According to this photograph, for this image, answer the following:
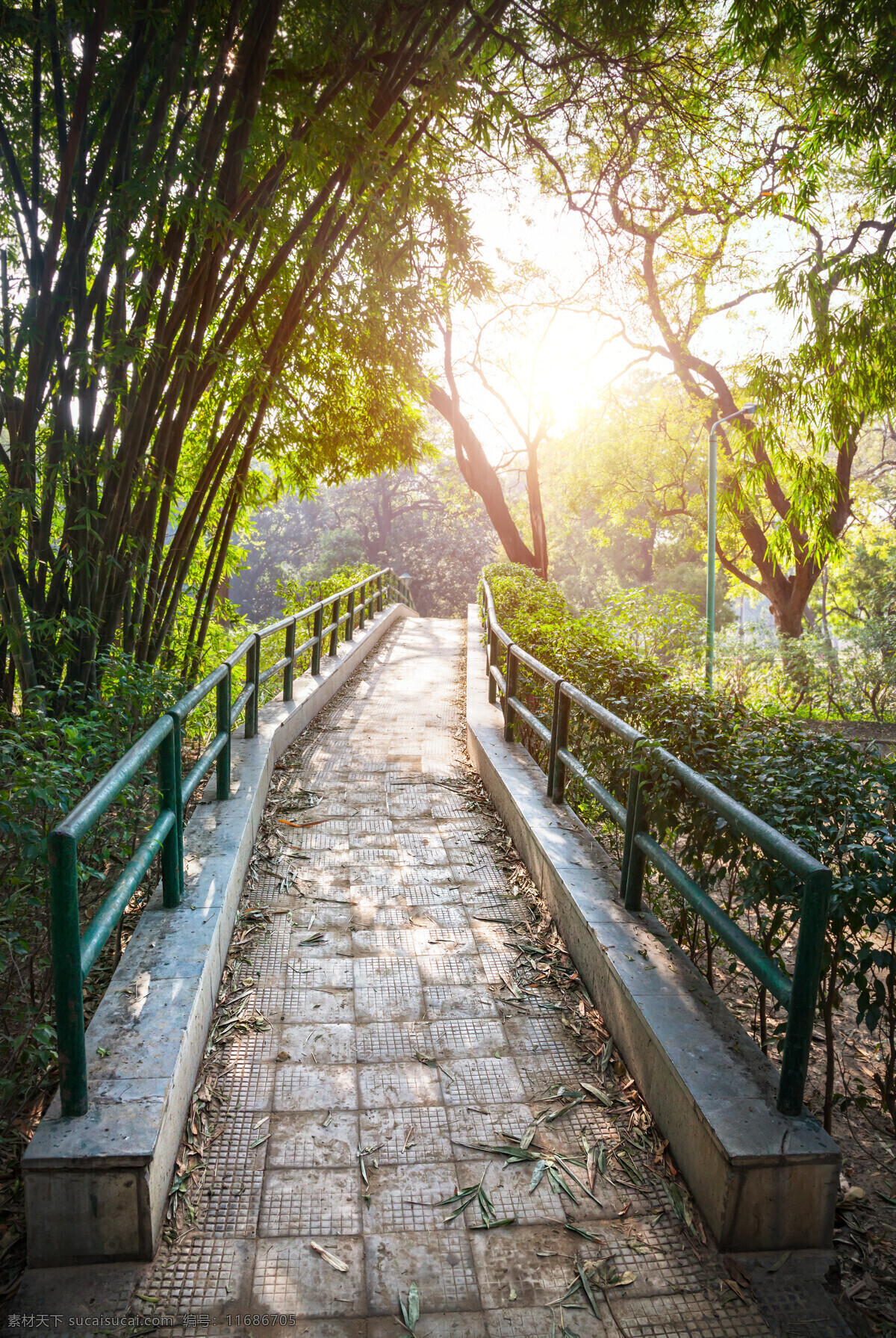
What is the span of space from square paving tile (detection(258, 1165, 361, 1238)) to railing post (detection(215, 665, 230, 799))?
249 centimetres

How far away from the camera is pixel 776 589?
16.9 meters

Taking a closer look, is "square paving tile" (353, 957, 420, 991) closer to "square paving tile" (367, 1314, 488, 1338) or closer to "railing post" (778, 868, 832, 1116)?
"square paving tile" (367, 1314, 488, 1338)

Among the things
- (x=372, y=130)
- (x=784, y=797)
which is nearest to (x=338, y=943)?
(x=784, y=797)

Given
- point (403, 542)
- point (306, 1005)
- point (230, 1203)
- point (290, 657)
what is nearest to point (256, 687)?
point (290, 657)

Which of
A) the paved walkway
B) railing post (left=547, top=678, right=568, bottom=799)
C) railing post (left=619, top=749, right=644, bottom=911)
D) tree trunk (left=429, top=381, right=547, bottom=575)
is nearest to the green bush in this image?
railing post (left=619, top=749, right=644, bottom=911)

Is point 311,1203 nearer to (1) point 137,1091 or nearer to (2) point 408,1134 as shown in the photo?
(2) point 408,1134

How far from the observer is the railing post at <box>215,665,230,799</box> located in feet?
15.4

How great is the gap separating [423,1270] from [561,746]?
292 centimetres

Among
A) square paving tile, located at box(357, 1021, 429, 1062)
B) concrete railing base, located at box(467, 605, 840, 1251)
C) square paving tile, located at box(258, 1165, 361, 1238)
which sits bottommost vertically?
square paving tile, located at box(258, 1165, 361, 1238)

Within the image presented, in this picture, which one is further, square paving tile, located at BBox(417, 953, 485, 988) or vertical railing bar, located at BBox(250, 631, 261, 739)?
vertical railing bar, located at BBox(250, 631, 261, 739)

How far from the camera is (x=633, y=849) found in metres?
3.51

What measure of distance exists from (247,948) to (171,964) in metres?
0.82

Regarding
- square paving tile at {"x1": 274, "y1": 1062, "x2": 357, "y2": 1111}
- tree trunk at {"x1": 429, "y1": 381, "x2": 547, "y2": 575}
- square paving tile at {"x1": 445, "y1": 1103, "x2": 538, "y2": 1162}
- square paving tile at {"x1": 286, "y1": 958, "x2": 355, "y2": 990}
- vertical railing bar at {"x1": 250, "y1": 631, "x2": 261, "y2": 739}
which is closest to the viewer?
square paving tile at {"x1": 445, "y1": 1103, "x2": 538, "y2": 1162}

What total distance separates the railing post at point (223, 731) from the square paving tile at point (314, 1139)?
2.25 m
